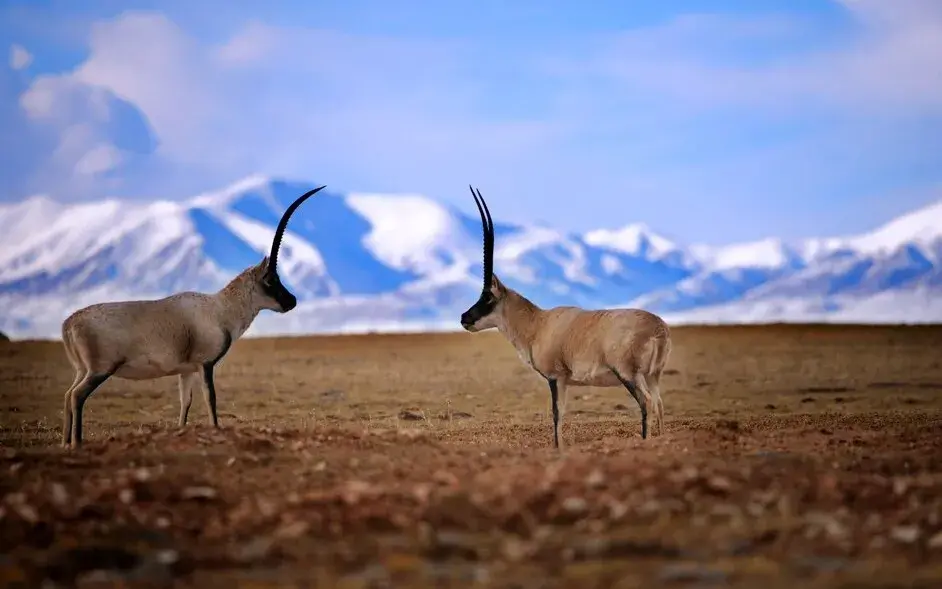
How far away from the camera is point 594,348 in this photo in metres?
14.5

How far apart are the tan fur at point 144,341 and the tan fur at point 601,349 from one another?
4.25 metres

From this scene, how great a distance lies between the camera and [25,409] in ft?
74.2

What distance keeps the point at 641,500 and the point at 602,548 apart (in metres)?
1.30

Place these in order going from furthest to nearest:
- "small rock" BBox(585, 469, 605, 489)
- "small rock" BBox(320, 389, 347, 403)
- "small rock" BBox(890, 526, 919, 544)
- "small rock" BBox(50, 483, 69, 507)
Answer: "small rock" BBox(320, 389, 347, 403) < "small rock" BBox(50, 483, 69, 507) < "small rock" BBox(585, 469, 605, 489) < "small rock" BBox(890, 526, 919, 544)

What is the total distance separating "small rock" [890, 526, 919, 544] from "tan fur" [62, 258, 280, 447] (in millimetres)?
8945

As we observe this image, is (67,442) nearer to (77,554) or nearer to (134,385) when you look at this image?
(77,554)

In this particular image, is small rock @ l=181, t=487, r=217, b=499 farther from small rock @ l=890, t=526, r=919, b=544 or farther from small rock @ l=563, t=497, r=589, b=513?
small rock @ l=890, t=526, r=919, b=544

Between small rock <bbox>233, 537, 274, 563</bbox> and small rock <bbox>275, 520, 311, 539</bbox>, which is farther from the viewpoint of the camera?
small rock <bbox>275, 520, 311, 539</bbox>

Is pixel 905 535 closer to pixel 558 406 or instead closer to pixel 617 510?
pixel 617 510

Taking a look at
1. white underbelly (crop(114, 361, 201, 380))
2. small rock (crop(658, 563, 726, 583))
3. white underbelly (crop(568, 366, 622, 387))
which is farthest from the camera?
white underbelly (crop(568, 366, 622, 387))

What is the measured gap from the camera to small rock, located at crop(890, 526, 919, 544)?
707 cm

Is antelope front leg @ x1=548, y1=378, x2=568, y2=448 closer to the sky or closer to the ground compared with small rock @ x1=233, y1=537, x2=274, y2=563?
closer to the sky

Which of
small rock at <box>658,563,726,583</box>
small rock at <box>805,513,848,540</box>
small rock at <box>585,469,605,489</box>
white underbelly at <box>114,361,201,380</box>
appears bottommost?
small rock at <box>658,563,726,583</box>

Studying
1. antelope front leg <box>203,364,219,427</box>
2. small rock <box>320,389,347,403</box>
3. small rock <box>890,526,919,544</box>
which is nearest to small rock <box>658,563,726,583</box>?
small rock <box>890,526,919,544</box>
